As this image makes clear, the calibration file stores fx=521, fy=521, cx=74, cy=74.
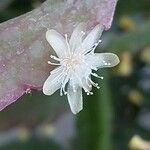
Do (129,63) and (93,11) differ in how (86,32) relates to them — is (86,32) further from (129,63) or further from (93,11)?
(129,63)

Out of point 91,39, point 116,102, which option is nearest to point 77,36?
point 91,39

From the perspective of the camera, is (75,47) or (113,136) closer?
(75,47)

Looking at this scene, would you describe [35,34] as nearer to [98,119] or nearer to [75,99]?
[75,99]

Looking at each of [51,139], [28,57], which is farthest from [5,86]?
[51,139]

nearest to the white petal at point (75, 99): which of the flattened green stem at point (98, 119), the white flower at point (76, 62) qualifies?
the white flower at point (76, 62)

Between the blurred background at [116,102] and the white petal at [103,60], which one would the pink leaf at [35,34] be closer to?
the white petal at [103,60]

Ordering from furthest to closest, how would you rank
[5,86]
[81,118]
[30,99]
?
1. [30,99]
2. [81,118]
3. [5,86]

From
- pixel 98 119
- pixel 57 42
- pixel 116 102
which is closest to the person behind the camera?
pixel 57 42
